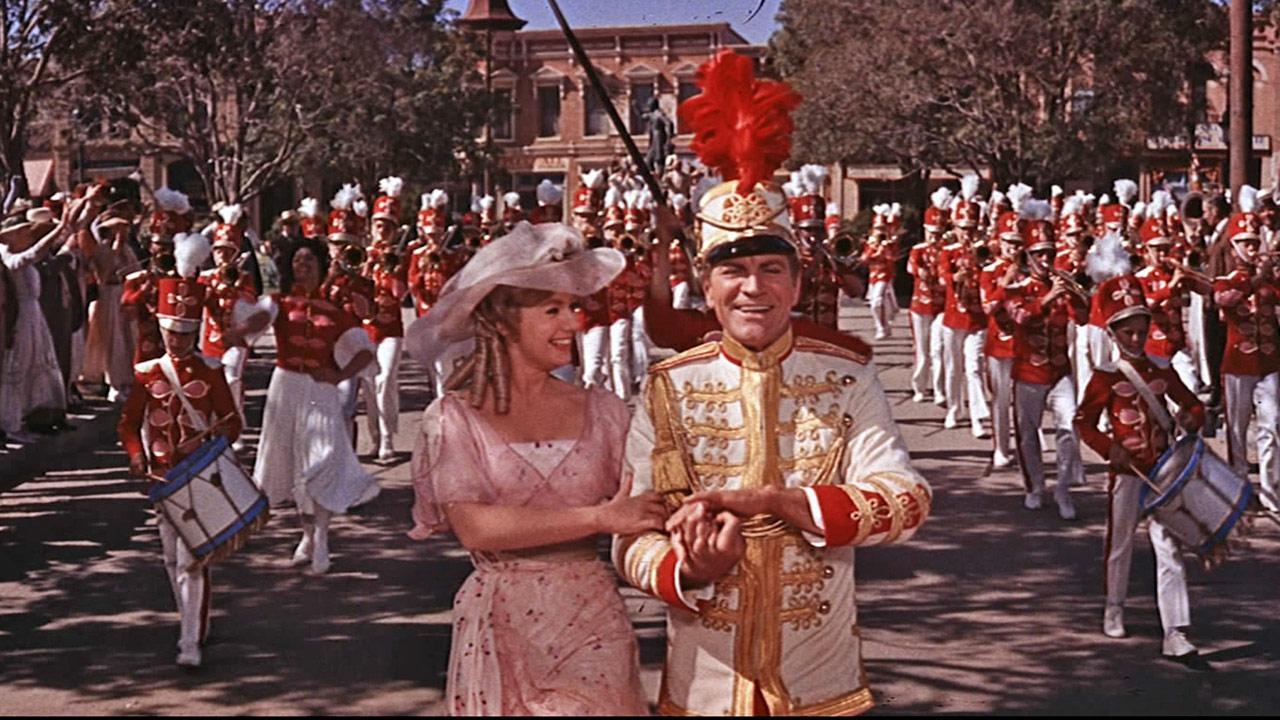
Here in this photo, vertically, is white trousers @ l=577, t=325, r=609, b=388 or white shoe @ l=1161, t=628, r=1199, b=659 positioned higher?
white trousers @ l=577, t=325, r=609, b=388

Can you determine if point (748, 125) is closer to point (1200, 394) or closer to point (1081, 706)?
point (1081, 706)

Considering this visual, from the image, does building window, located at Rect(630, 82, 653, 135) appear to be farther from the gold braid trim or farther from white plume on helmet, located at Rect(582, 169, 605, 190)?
the gold braid trim

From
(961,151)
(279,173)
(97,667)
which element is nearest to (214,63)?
(279,173)

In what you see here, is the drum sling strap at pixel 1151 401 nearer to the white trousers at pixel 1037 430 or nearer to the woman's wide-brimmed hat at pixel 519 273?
the white trousers at pixel 1037 430

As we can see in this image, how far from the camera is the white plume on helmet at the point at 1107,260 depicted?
9859 mm

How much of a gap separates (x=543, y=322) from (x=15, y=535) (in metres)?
8.18

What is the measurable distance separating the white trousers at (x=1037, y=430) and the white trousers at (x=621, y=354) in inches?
234

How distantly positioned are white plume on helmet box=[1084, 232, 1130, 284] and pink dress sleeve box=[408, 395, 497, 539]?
655 centimetres

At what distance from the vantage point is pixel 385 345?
1472cm

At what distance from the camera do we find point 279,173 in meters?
40.6

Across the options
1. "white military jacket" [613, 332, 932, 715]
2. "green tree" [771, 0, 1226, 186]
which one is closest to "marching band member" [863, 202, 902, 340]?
"green tree" [771, 0, 1226, 186]

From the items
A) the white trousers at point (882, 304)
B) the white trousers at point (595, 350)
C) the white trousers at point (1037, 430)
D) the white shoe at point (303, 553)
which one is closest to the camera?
the white shoe at point (303, 553)

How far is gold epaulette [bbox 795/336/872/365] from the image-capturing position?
388cm

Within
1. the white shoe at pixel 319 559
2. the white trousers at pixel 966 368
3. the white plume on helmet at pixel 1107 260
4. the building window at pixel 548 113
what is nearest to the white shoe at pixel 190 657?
the white shoe at pixel 319 559
